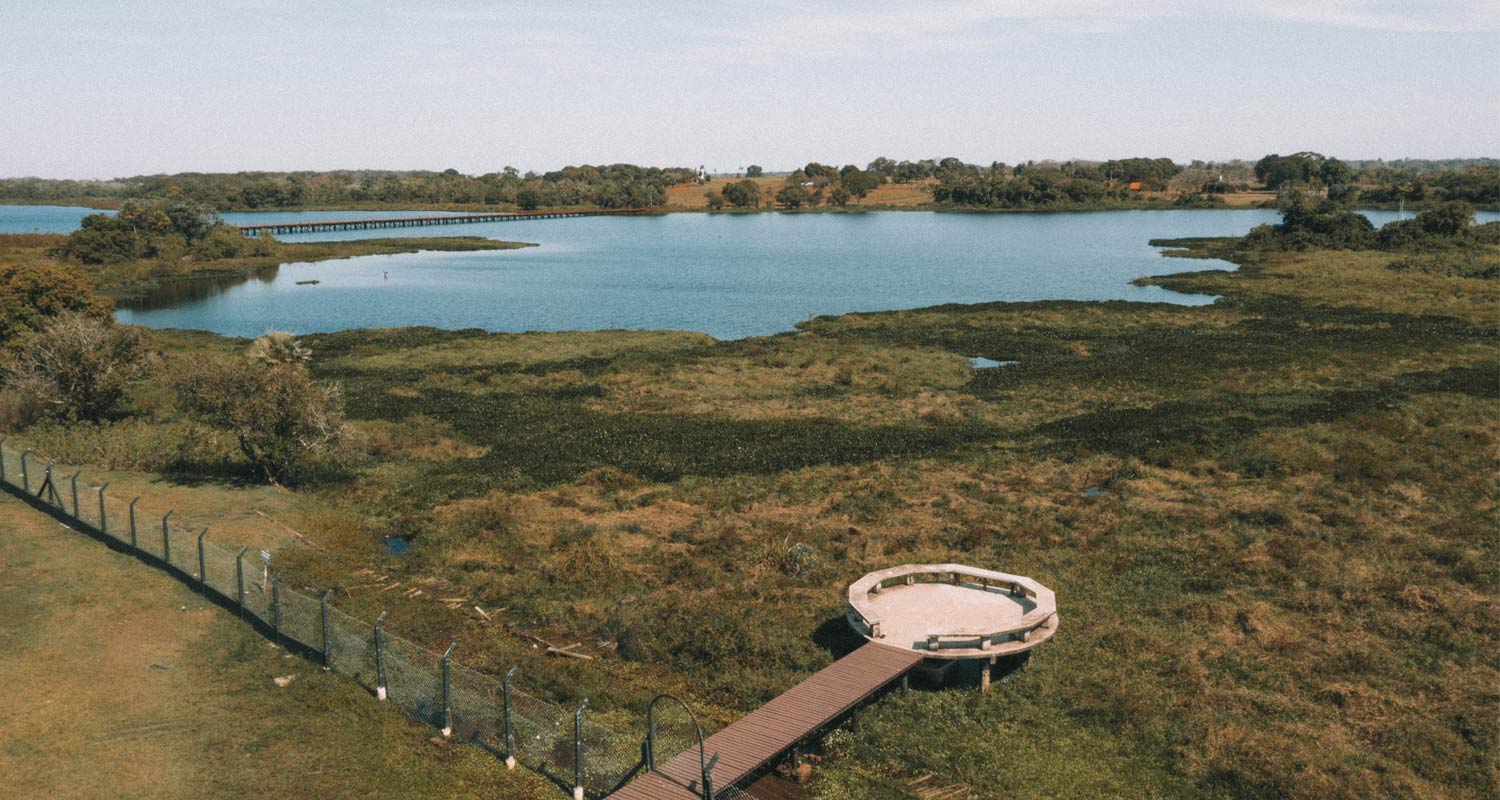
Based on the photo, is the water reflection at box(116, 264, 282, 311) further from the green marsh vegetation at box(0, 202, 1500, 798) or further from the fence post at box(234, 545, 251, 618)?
the fence post at box(234, 545, 251, 618)

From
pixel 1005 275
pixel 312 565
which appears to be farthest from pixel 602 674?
pixel 1005 275

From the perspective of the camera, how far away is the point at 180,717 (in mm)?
23031

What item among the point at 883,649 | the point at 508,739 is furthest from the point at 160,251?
the point at 883,649

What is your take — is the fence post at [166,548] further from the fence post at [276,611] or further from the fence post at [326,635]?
the fence post at [326,635]

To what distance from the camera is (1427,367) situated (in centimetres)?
6844

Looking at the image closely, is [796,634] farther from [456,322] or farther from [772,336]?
[456,322]

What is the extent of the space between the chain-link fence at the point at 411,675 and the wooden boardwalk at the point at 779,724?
876mm

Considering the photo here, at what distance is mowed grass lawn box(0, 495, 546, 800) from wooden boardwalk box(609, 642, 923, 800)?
9.84 feet

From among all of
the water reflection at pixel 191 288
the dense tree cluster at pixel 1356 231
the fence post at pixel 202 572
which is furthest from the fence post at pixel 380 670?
the dense tree cluster at pixel 1356 231

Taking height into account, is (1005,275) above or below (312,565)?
above

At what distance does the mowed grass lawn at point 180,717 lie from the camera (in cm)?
2075

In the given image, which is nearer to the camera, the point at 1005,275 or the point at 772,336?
the point at 772,336

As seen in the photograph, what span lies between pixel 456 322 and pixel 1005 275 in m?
79.4

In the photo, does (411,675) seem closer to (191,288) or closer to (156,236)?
(191,288)
